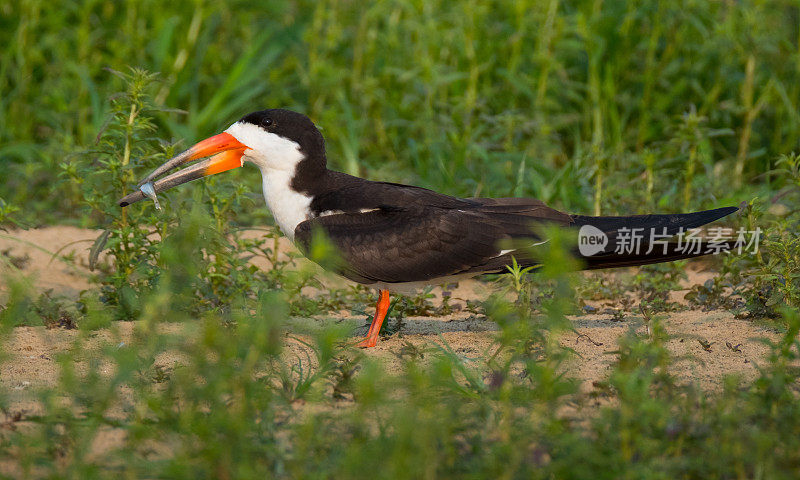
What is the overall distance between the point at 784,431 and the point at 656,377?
40 cm

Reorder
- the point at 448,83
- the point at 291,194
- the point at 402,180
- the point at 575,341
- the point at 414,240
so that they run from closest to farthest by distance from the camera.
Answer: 1. the point at 575,341
2. the point at 414,240
3. the point at 291,194
4. the point at 402,180
5. the point at 448,83

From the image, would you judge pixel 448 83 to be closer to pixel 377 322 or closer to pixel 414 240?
pixel 414 240

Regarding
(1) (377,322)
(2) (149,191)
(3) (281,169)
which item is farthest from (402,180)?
(2) (149,191)

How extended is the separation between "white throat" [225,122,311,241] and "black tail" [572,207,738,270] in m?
1.21

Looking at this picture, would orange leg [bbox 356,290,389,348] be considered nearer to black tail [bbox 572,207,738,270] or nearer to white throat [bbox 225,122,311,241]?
white throat [bbox 225,122,311,241]

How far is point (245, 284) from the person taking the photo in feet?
14.2

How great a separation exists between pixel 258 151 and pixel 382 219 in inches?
24.4

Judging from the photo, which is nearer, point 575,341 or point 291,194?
point 575,341

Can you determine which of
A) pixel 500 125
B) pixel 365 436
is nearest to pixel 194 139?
pixel 500 125

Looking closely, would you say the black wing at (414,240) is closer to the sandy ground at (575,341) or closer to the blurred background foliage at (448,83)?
the sandy ground at (575,341)

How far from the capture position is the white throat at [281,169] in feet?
13.3

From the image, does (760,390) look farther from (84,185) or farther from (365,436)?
(84,185)

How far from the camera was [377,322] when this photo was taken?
4.00 meters

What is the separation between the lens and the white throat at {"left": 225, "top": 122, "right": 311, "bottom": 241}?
4.07 m
